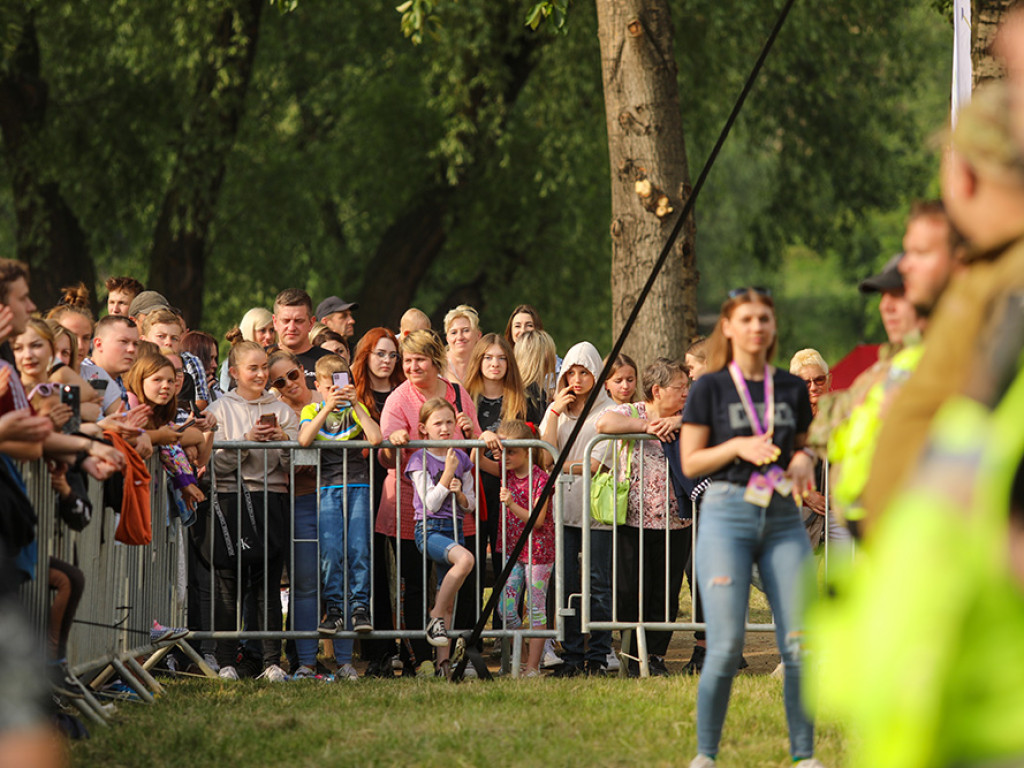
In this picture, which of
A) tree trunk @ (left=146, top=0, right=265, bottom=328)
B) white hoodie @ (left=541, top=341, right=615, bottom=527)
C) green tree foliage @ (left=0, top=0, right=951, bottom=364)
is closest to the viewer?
white hoodie @ (left=541, top=341, right=615, bottom=527)

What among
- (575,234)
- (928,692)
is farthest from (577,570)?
(575,234)

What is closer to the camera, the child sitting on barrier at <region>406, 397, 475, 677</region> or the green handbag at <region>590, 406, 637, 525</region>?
the child sitting on barrier at <region>406, 397, 475, 677</region>

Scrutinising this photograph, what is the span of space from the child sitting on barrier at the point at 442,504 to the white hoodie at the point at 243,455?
0.77 m

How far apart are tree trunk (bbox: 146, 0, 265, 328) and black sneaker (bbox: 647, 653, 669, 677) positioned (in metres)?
10.3

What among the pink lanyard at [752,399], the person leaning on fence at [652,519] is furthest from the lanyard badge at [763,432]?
the person leaning on fence at [652,519]

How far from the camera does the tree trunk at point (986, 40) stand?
29.3ft

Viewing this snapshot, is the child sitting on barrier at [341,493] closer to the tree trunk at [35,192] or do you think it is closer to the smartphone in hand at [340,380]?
the smartphone in hand at [340,380]

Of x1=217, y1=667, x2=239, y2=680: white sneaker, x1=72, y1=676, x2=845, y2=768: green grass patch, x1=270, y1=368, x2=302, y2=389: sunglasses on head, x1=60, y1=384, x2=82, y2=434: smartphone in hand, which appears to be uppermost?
x1=270, y1=368, x2=302, y2=389: sunglasses on head

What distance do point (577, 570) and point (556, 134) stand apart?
9860 mm

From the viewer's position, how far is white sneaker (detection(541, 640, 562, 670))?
26.8 feet

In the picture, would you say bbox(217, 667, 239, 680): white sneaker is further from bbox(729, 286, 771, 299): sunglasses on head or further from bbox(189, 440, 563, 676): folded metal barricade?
bbox(729, 286, 771, 299): sunglasses on head

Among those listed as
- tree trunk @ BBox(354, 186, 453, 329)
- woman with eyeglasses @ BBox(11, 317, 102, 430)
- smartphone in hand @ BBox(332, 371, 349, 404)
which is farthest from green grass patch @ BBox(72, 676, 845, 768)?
tree trunk @ BBox(354, 186, 453, 329)

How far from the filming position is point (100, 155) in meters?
17.6

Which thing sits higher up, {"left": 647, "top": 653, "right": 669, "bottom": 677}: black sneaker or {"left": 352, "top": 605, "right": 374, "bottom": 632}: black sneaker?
{"left": 352, "top": 605, "right": 374, "bottom": 632}: black sneaker
